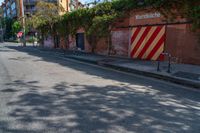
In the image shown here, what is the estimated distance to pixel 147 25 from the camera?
579 inches

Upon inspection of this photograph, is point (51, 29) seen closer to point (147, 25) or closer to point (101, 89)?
point (147, 25)

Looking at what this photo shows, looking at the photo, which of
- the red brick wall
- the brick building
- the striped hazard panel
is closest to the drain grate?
the brick building

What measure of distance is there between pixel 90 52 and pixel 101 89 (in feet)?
46.3

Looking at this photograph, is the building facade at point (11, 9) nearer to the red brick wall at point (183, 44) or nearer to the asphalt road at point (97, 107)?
the red brick wall at point (183, 44)

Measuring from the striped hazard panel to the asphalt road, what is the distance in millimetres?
5448

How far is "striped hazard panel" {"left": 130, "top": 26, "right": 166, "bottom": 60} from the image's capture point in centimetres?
1379

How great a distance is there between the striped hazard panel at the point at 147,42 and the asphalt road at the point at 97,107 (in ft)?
17.9

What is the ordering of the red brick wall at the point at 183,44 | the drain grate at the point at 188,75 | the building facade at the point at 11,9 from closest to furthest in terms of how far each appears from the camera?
1. the drain grate at the point at 188,75
2. the red brick wall at the point at 183,44
3. the building facade at the point at 11,9

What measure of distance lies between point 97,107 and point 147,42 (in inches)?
385

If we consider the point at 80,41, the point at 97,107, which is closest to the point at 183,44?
the point at 97,107

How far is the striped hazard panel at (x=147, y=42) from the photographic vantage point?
13.8 metres

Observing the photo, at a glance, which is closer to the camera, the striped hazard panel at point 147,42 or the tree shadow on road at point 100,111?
the tree shadow on road at point 100,111

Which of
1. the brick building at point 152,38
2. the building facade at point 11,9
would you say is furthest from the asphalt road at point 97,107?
the building facade at point 11,9

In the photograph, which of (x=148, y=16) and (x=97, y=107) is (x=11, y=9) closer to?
(x=148, y=16)
